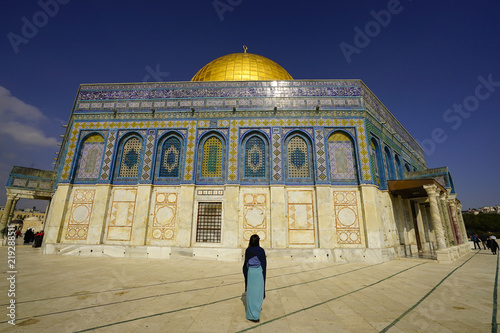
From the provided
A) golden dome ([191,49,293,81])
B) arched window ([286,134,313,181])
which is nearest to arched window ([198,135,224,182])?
arched window ([286,134,313,181])

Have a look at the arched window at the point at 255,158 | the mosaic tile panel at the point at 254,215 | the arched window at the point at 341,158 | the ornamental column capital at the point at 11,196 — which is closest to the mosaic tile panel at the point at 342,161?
the arched window at the point at 341,158

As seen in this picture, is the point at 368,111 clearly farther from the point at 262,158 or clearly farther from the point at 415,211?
the point at 415,211

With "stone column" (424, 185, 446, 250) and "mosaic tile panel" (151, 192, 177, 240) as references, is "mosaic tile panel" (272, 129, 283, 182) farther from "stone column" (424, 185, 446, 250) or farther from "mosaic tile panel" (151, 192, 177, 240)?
"stone column" (424, 185, 446, 250)

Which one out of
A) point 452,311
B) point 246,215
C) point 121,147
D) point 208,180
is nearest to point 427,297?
point 452,311

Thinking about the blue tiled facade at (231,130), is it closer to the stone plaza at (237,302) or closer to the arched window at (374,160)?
the arched window at (374,160)

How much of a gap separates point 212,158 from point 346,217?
7618 mm

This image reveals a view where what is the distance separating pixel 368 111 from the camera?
13.2 m

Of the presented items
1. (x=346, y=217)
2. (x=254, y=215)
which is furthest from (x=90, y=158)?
(x=346, y=217)

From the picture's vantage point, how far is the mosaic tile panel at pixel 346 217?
36.2ft

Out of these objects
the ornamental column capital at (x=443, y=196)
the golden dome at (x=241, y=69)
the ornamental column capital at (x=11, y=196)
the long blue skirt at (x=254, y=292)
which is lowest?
the long blue skirt at (x=254, y=292)

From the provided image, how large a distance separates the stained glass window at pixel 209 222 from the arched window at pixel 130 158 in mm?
4284

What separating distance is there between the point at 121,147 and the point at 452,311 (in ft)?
48.5

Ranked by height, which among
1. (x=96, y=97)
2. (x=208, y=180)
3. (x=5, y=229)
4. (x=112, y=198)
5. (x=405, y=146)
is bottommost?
(x=5, y=229)

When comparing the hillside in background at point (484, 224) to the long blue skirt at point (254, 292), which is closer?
the long blue skirt at point (254, 292)
